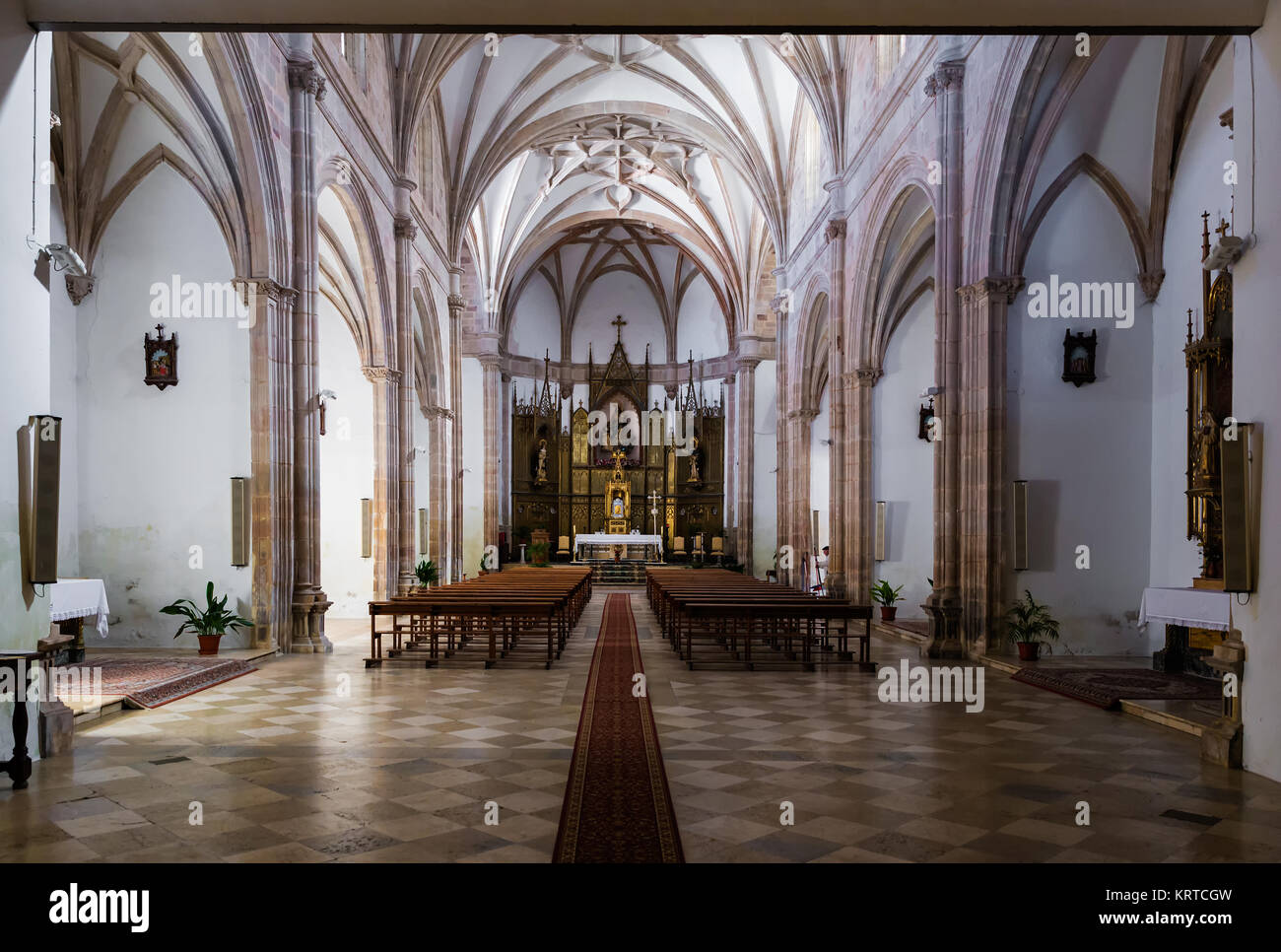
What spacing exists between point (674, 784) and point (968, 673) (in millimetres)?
5870

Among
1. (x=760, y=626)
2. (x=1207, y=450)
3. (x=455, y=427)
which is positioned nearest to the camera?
(x=1207, y=450)

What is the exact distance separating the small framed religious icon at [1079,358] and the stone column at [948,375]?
1.27m

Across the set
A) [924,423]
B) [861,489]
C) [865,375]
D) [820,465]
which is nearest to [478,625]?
[861,489]

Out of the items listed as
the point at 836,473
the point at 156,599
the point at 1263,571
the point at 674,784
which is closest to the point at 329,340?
the point at 156,599

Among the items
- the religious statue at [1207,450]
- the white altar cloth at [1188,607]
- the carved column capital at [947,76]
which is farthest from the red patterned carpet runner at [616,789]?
the carved column capital at [947,76]

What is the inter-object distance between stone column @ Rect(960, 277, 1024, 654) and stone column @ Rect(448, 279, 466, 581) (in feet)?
49.0

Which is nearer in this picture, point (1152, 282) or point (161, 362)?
point (1152, 282)

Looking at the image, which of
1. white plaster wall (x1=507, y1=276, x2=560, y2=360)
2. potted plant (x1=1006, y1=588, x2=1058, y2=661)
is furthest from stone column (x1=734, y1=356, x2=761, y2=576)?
potted plant (x1=1006, y1=588, x2=1058, y2=661)

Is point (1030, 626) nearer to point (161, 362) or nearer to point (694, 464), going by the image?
point (161, 362)

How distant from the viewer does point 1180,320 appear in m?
10.9

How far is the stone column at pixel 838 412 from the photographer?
1809cm

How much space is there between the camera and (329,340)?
769 inches

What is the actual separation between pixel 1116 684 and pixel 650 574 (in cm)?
1207
